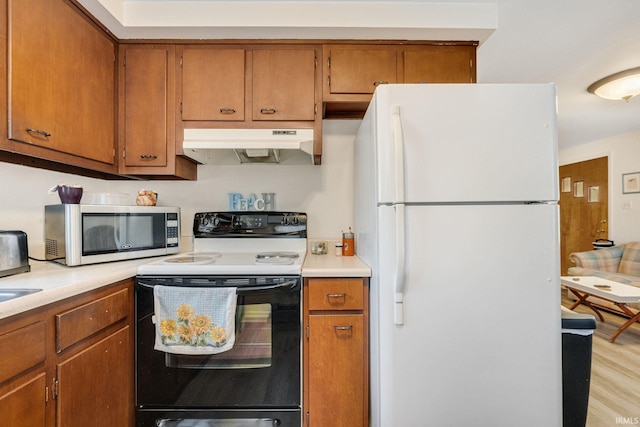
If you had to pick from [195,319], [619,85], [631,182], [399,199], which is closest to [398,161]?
[399,199]

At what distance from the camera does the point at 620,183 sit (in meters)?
4.04

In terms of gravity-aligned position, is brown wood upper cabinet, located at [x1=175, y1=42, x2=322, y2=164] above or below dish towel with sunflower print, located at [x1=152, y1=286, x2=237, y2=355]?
above

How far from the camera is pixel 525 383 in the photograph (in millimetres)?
1213

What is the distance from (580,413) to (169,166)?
254cm

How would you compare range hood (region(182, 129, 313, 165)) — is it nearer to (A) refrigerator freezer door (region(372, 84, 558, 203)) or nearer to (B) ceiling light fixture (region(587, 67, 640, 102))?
(A) refrigerator freezer door (region(372, 84, 558, 203))

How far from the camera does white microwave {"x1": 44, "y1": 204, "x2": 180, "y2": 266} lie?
55.7 inches

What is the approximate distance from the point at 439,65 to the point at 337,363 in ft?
5.91

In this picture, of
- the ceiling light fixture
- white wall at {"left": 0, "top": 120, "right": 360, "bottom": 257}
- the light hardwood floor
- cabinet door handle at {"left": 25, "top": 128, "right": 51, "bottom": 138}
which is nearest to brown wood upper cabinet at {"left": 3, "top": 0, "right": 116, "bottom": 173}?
cabinet door handle at {"left": 25, "top": 128, "right": 51, "bottom": 138}

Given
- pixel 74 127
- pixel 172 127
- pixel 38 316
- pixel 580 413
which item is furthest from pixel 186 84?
pixel 580 413

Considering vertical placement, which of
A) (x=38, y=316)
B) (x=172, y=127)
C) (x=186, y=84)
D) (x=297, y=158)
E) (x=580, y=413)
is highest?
(x=186, y=84)

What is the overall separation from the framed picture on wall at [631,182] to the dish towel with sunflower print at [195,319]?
17.4ft

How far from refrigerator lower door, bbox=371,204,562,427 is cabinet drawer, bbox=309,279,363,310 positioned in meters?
0.24

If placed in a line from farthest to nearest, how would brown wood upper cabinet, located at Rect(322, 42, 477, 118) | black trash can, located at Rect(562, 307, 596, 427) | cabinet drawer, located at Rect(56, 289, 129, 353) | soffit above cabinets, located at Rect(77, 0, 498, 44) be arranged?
brown wood upper cabinet, located at Rect(322, 42, 477, 118), soffit above cabinets, located at Rect(77, 0, 498, 44), black trash can, located at Rect(562, 307, 596, 427), cabinet drawer, located at Rect(56, 289, 129, 353)

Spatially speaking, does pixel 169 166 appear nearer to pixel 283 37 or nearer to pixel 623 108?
pixel 283 37
